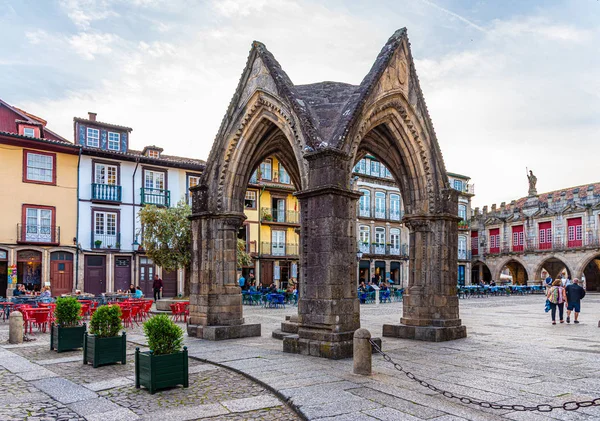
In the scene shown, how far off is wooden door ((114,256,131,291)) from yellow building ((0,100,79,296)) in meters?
2.58

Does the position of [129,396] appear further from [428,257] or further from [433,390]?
[428,257]

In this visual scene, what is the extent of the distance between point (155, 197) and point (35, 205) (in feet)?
22.0

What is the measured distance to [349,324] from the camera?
30.9 ft

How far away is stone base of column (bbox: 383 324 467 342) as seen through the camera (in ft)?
36.8

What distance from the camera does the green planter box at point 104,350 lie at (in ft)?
28.9

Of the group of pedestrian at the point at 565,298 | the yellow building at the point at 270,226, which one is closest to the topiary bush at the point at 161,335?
the group of pedestrian at the point at 565,298

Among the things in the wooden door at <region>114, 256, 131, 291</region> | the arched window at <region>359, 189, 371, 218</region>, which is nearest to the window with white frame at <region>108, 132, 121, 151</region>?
the wooden door at <region>114, 256, 131, 291</region>

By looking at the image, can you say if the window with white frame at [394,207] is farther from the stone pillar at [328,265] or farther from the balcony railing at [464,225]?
the stone pillar at [328,265]

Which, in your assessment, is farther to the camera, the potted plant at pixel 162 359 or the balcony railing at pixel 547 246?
the balcony railing at pixel 547 246

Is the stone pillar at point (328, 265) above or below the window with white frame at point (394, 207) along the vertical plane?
below

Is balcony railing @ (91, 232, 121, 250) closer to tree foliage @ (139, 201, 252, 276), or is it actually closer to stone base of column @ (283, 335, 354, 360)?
tree foliage @ (139, 201, 252, 276)

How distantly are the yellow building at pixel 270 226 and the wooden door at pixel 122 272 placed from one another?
26.0 feet

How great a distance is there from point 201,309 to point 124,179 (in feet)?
70.9

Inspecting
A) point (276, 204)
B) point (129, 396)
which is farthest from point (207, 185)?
point (276, 204)
